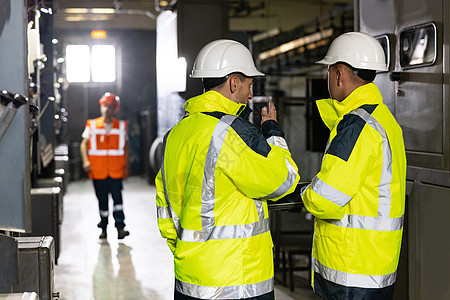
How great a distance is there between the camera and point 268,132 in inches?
100

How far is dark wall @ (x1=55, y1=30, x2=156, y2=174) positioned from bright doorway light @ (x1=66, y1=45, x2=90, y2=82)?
86 cm

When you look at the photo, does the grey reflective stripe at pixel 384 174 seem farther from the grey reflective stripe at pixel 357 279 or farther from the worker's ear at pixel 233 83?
the worker's ear at pixel 233 83

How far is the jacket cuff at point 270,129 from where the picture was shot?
2.53 m

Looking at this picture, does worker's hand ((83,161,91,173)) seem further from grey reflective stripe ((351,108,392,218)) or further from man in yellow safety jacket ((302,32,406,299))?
grey reflective stripe ((351,108,392,218))

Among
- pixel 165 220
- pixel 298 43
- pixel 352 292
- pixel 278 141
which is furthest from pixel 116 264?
pixel 298 43

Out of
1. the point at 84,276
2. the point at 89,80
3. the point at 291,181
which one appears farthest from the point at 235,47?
the point at 89,80

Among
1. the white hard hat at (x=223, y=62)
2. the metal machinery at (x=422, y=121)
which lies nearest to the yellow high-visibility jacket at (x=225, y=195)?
the white hard hat at (x=223, y=62)

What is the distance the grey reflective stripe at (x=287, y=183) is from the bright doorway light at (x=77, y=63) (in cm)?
1295

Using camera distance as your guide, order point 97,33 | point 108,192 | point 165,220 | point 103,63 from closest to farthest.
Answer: point 165,220 → point 108,192 → point 103,63 → point 97,33

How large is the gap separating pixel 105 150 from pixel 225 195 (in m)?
5.27

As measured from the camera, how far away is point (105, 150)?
7492mm

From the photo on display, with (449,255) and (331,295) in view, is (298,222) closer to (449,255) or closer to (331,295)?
(449,255)

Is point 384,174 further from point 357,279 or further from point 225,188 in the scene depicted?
point 225,188

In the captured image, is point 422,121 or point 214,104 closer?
point 214,104
